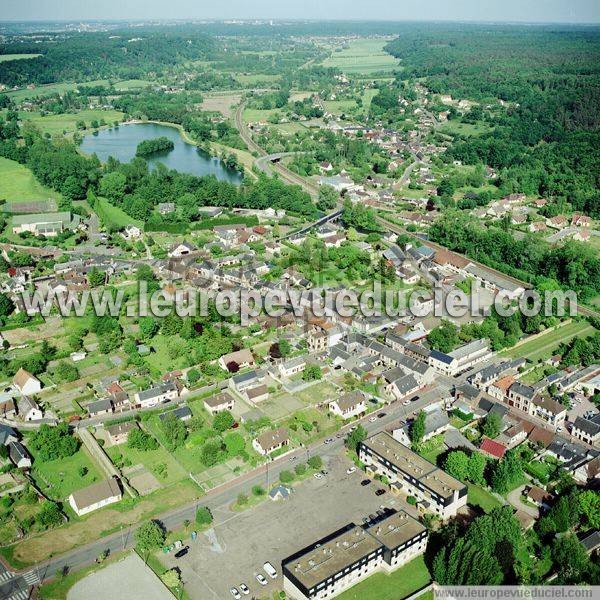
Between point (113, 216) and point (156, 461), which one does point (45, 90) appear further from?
point (156, 461)

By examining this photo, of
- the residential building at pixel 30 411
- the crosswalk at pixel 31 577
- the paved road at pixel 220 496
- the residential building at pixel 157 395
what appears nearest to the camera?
the crosswalk at pixel 31 577

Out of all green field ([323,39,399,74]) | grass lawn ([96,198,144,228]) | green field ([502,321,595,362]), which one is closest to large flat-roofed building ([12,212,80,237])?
grass lawn ([96,198,144,228])

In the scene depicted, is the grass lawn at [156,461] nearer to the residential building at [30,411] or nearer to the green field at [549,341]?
the residential building at [30,411]

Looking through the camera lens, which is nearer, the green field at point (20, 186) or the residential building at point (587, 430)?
the residential building at point (587, 430)

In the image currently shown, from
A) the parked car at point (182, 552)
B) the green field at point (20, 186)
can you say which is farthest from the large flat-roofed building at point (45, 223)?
the parked car at point (182, 552)

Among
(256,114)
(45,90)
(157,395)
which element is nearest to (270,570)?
(157,395)

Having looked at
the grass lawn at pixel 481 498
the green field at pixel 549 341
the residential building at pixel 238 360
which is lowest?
the grass lawn at pixel 481 498

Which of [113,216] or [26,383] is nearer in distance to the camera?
[26,383]
